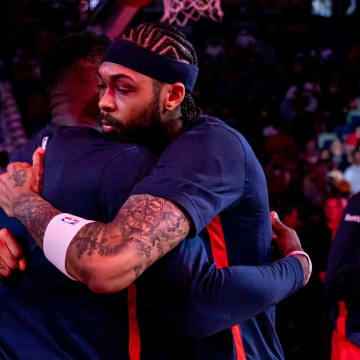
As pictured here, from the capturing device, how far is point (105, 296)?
1514 mm

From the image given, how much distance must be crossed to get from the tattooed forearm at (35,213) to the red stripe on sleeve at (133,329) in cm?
32

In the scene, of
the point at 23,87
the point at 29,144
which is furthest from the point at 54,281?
the point at 23,87

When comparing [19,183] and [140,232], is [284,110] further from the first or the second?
[140,232]

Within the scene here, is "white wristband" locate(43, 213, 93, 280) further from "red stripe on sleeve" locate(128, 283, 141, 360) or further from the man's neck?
the man's neck

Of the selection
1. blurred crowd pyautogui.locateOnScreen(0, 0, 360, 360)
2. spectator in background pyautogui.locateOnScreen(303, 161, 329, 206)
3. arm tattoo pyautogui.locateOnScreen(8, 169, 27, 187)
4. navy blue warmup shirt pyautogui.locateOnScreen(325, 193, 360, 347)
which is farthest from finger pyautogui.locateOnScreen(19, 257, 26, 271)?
spectator in background pyautogui.locateOnScreen(303, 161, 329, 206)

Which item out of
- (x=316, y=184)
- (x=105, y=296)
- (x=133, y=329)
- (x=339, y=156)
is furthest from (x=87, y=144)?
(x=339, y=156)

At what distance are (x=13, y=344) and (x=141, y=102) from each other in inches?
34.2

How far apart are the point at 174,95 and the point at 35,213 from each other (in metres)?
0.61

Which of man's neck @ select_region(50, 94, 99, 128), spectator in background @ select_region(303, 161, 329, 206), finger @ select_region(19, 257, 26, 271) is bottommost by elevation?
A: spectator in background @ select_region(303, 161, 329, 206)

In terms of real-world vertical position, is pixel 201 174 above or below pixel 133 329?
above

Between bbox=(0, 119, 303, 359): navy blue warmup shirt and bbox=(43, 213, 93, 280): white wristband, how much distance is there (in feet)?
0.30

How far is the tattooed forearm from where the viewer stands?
4.61ft

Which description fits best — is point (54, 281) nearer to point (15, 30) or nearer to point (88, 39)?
point (88, 39)

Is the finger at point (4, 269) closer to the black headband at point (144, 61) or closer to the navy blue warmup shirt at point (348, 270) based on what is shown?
the black headband at point (144, 61)
